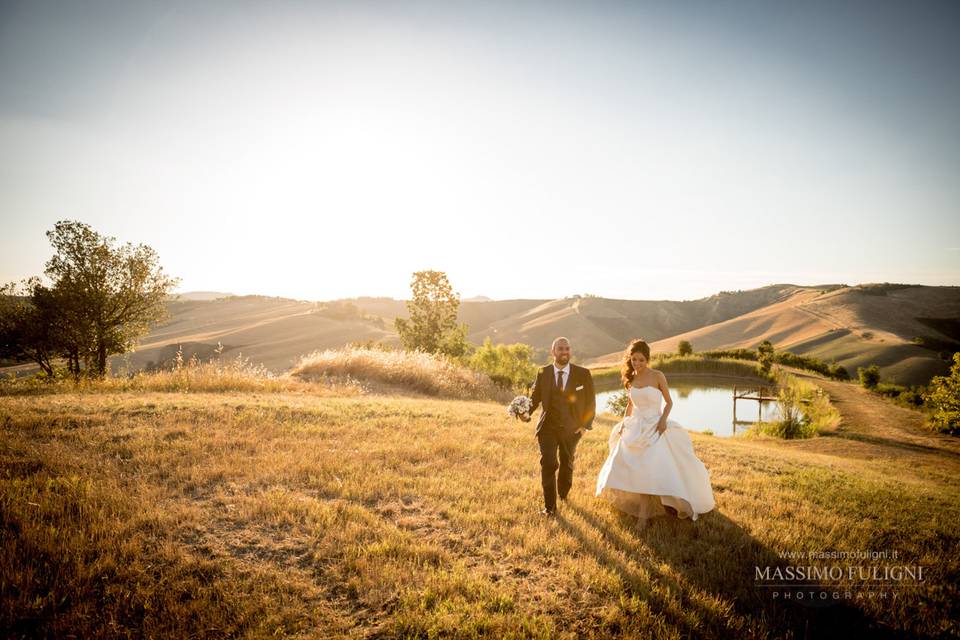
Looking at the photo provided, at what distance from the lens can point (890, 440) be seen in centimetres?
1548

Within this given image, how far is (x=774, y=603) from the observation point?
4.13 metres

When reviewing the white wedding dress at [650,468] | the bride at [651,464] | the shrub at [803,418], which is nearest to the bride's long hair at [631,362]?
the bride at [651,464]

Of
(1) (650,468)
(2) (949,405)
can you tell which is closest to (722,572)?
(1) (650,468)

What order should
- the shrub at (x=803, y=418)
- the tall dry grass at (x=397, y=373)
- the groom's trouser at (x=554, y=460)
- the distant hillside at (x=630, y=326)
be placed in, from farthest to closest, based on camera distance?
the distant hillside at (x=630, y=326) → the tall dry grass at (x=397, y=373) → the shrub at (x=803, y=418) → the groom's trouser at (x=554, y=460)

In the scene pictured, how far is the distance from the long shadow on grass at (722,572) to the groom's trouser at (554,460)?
1.35 feet

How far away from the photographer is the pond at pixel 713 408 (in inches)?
985

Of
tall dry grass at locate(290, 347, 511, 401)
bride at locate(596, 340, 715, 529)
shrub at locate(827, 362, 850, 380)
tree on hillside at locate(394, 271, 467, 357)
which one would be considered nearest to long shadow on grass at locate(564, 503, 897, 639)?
bride at locate(596, 340, 715, 529)

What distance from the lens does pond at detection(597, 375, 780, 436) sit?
25.0m

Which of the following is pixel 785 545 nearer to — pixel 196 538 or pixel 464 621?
pixel 464 621

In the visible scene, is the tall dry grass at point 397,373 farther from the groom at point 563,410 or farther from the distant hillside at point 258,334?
the distant hillside at point 258,334

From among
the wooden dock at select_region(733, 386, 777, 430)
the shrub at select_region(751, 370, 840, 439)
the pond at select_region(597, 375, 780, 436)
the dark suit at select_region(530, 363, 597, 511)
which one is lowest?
the pond at select_region(597, 375, 780, 436)

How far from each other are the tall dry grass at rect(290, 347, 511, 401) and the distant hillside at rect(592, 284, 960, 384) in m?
44.3

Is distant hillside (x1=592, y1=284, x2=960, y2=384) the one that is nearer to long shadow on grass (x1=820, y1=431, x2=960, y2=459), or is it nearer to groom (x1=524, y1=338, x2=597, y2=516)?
long shadow on grass (x1=820, y1=431, x2=960, y2=459)

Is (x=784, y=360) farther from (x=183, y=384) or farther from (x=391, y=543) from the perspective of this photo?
(x=183, y=384)
